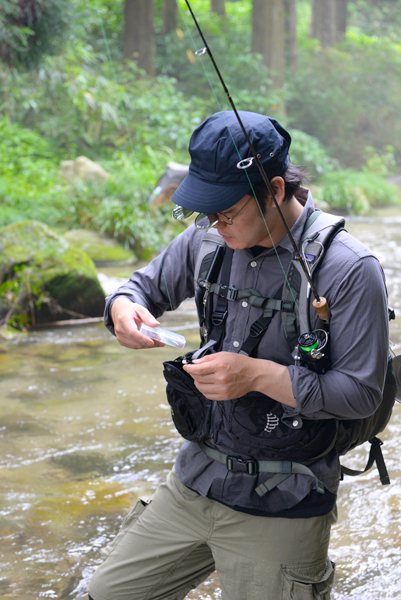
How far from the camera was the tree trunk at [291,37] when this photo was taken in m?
24.3

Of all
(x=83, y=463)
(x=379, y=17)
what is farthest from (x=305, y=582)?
(x=379, y=17)

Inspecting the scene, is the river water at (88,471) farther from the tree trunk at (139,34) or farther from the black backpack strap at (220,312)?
the tree trunk at (139,34)

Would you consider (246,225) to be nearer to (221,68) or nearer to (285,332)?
(285,332)

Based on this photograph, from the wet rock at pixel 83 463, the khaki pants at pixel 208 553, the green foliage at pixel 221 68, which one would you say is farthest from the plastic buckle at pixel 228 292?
the green foliage at pixel 221 68

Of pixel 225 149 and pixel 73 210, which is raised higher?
pixel 225 149

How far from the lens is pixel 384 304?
1911mm

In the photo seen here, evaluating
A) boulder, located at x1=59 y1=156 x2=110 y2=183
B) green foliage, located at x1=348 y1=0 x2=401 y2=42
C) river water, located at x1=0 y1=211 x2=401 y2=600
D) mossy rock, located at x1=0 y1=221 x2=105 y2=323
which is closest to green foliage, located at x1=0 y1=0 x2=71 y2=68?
mossy rock, located at x1=0 y1=221 x2=105 y2=323

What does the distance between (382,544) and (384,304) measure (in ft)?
6.84

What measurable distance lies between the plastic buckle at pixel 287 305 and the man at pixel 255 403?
1.3 inches

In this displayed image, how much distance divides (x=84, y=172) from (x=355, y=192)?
7.88 metres

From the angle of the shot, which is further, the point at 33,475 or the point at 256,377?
the point at 33,475

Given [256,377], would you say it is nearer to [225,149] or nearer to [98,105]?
[225,149]

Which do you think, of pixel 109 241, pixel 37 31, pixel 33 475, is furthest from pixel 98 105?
pixel 33 475

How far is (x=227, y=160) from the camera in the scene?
1.90 m
